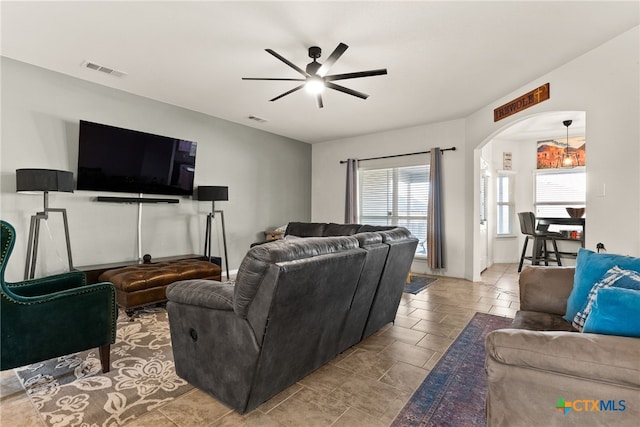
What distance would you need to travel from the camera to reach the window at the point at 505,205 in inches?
277

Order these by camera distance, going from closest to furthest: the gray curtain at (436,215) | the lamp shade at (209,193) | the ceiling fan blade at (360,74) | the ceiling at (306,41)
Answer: the ceiling at (306,41) < the ceiling fan blade at (360,74) < the lamp shade at (209,193) < the gray curtain at (436,215)

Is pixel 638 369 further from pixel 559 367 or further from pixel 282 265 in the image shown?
pixel 282 265

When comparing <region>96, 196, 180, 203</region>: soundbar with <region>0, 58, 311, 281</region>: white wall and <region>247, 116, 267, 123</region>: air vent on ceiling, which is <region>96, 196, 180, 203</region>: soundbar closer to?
<region>0, 58, 311, 281</region>: white wall

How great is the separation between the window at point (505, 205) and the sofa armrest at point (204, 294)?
270 inches

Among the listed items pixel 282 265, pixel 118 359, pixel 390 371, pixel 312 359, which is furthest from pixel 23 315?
pixel 390 371

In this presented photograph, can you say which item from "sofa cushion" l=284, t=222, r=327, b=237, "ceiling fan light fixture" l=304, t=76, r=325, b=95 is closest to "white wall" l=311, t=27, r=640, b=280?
"ceiling fan light fixture" l=304, t=76, r=325, b=95

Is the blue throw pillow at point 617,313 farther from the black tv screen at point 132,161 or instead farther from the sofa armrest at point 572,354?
the black tv screen at point 132,161

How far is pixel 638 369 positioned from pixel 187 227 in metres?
5.09

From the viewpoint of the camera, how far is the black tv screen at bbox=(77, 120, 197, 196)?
3.87 meters

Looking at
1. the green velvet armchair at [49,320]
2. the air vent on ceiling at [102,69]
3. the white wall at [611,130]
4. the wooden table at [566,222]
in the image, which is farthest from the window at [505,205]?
the green velvet armchair at [49,320]

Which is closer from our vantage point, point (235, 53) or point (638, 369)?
point (638, 369)

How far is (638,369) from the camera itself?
989 millimetres

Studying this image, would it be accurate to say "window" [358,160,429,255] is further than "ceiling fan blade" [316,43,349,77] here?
Yes

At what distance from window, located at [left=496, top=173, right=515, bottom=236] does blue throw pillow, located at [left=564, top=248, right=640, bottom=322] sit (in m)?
5.58
